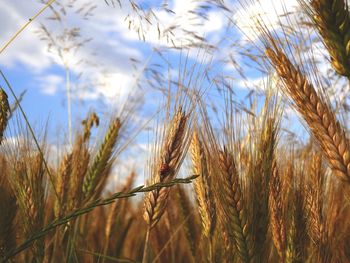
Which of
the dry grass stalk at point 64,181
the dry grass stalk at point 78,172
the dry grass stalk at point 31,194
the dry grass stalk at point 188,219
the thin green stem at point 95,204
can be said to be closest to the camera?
the thin green stem at point 95,204

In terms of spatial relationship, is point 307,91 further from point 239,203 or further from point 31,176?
point 31,176

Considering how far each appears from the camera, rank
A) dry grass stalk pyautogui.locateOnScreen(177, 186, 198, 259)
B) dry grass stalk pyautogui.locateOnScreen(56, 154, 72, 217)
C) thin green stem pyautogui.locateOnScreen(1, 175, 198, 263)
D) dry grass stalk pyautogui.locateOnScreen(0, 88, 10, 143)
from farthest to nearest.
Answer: dry grass stalk pyautogui.locateOnScreen(177, 186, 198, 259) → dry grass stalk pyautogui.locateOnScreen(56, 154, 72, 217) → dry grass stalk pyautogui.locateOnScreen(0, 88, 10, 143) → thin green stem pyautogui.locateOnScreen(1, 175, 198, 263)

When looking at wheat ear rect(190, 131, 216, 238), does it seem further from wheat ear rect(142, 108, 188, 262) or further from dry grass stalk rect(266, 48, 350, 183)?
dry grass stalk rect(266, 48, 350, 183)

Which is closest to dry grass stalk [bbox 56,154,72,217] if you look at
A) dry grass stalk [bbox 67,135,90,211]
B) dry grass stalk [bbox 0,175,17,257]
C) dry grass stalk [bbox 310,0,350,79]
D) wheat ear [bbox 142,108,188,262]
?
dry grass stalk [bbox 67,135,90,211]

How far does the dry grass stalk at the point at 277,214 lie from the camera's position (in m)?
1.66

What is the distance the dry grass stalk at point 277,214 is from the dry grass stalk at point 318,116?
14.7 inches

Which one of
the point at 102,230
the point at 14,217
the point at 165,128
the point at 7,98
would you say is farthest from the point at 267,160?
the point at 102,230

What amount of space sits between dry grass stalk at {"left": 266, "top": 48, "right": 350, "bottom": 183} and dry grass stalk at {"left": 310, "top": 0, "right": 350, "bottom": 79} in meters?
0.12

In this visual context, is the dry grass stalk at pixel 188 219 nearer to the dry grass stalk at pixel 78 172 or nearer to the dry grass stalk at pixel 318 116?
the dry grass stalk at pixel 78 172

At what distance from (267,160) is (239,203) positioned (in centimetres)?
17

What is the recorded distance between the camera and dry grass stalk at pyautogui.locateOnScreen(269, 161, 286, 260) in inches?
65.3

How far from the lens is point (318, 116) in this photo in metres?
1.34

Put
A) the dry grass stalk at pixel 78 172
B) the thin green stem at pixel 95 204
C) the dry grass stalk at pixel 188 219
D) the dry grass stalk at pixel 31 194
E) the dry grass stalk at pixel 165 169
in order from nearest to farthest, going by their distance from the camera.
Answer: the thin green stem at pixel 95 204 < the dry grass stalk at pixel 165 169 < the dry grass stalk at pixel 31 194 < the dry grass stalk at pixel 78 172 < the dry grass stalk at pixel 188 219

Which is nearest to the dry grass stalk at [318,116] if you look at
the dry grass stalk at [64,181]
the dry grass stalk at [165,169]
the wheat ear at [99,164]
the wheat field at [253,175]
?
the wheat field at [253,175]
